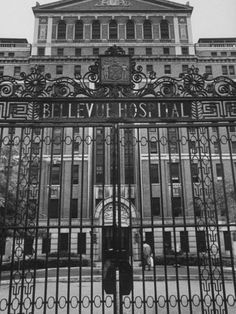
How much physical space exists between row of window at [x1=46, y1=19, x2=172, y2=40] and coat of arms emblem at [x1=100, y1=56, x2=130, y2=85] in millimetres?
30738

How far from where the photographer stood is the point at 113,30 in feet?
115

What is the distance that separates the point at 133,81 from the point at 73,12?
1275 inches

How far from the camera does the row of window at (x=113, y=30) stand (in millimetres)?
34812

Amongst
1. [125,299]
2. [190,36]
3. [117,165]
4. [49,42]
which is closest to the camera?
[117,165]

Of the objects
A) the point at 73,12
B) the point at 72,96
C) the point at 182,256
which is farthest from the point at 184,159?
the point at 73,12

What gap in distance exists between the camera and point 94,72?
5.81 meters

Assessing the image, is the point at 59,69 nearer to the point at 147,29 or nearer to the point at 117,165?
the point at 147,29

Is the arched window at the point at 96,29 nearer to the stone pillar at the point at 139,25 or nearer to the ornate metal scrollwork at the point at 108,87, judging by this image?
the stone pillar at the point at 139,25

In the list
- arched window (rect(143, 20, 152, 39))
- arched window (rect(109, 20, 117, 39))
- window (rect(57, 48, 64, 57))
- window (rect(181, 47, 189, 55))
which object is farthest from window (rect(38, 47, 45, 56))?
window (rect(181, 47, 189, 55))

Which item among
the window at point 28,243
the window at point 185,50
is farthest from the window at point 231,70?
the window at point 28,243

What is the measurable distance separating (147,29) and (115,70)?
1243 inches

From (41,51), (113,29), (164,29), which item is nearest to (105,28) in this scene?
(113,29)

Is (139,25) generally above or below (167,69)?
above

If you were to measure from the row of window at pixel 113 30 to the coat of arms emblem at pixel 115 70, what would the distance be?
101ft
